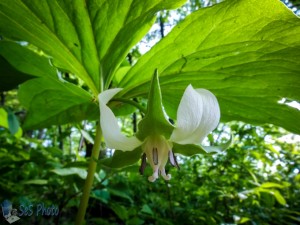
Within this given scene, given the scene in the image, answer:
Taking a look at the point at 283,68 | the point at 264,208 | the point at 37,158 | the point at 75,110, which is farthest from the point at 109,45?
the point at 264,208

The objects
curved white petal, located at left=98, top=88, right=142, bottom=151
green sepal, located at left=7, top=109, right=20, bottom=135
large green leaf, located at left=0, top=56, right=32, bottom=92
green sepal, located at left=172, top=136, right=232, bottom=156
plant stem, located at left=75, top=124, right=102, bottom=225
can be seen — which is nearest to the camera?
curved white petal, located at left=98, top=88, right=142, bottom=151

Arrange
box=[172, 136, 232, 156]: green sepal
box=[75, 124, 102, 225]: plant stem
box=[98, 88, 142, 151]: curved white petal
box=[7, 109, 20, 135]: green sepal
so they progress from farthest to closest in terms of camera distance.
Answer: box=[7, 109, 20, 135]: green sepal
box=[75, 124, 102, 225]: plant stem
box=[172, 136, 232, 156]: green sepal
box=[98, 88, 142, 151]: curved white petal

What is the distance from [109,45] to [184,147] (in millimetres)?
369

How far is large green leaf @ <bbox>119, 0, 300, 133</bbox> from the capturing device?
613 millimetres

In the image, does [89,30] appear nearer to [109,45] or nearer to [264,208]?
[109,45]

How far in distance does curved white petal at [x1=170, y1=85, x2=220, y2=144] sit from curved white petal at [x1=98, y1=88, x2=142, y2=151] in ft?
0.36

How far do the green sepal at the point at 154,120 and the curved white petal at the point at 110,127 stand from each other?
0.03m

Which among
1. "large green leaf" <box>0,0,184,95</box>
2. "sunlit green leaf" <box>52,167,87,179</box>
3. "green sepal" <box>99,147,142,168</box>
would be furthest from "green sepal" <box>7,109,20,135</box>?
"green sepal" <box>99,147,142,168</box>

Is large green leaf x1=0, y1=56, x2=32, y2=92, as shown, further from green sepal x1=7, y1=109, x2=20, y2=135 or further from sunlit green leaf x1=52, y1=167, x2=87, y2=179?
green sepal x1=7, y1=109, x2=20, y2=135

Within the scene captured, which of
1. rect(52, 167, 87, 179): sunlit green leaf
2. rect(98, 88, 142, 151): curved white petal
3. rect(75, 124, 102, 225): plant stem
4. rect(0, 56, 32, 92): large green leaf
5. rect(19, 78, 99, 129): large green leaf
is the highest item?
rect(0, 56, 32, 92): large green leaf

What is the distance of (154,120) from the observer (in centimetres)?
55

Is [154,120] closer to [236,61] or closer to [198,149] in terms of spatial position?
[198,149]

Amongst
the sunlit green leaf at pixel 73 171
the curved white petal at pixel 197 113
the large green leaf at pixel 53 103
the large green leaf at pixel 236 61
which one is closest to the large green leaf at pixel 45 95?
the large green leaf at pixel 53 103

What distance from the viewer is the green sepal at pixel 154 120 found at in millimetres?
472
